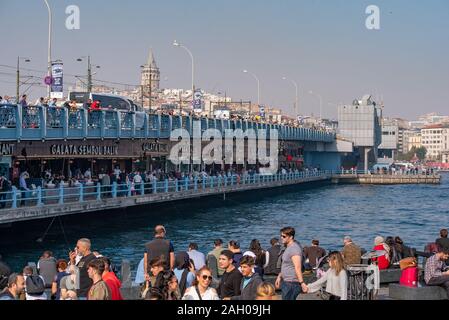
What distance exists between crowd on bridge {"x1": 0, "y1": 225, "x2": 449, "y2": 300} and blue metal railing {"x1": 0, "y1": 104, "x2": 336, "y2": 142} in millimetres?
18111

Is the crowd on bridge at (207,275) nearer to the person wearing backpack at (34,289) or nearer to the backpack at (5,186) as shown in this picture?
the person wearing backpack at (34,289)

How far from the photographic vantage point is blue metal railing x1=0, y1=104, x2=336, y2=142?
34812mm

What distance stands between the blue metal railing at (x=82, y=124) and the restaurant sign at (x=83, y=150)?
1736 millimetres

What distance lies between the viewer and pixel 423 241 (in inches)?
1725

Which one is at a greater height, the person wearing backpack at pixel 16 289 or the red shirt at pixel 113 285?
the red shirt at pixel 113 285

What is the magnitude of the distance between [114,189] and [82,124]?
3.63 meters

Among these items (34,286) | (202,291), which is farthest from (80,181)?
(202,291)

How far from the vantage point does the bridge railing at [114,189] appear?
34219mm

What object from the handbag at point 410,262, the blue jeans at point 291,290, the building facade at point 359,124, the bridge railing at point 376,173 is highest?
the building facade at point 359,124

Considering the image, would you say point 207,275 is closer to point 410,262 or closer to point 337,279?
point 337,279

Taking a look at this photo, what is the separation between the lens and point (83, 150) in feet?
149

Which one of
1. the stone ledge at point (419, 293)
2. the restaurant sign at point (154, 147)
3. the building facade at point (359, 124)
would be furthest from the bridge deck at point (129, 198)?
the building facade at point (359, 124)

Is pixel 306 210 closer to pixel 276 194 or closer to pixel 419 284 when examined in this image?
pixel 276 194
